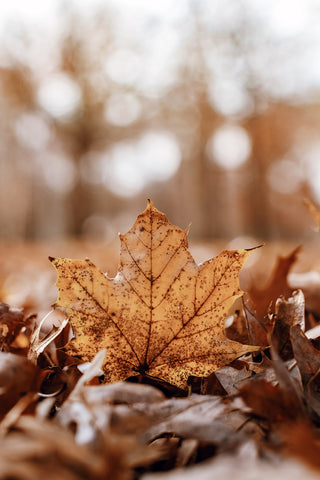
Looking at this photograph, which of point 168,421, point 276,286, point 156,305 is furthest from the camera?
point 276,286

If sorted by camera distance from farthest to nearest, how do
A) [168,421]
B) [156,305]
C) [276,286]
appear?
[276,286] < [156,305] < [168,421]

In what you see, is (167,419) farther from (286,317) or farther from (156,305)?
(286,317)

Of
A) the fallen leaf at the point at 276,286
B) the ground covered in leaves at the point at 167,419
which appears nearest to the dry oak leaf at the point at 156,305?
the ground covered in leaves at the point at 167,419

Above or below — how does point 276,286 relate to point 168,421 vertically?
above

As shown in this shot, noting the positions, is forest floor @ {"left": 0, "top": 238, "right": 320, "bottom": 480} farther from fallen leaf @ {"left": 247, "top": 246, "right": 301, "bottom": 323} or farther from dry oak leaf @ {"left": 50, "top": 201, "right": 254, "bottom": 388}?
fallen leaf @ {"left": 247, "top": 246, "right": 301, "bottom": 323}

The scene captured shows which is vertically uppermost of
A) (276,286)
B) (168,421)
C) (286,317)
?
(276,286)

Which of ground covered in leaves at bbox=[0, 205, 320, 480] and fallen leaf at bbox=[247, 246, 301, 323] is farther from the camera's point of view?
fallen leaf at bbox=[247, 246, 301, 323]

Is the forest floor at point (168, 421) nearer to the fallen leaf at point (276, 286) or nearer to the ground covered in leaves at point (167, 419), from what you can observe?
the ground covered in leaves at point (167, 419)

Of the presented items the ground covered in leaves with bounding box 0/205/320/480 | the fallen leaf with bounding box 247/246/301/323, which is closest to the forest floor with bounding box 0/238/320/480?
the ground covered in leaves with bounding box 0/205/320/480

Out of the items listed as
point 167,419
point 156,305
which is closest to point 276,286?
point 156,305
